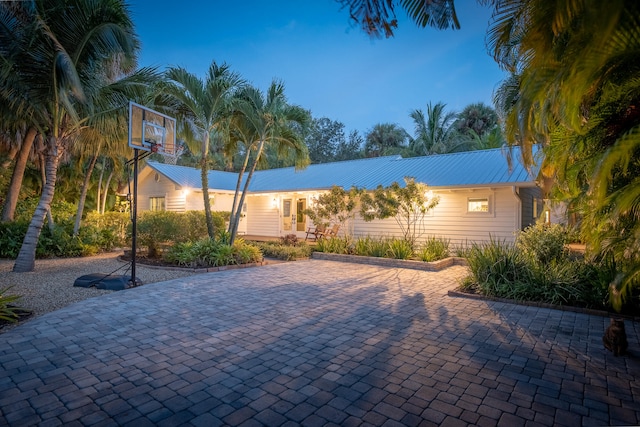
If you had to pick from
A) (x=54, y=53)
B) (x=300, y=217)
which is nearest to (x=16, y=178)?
(x=54, y=53)

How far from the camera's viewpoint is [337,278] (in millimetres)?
8008

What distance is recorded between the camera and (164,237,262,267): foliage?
9.09m

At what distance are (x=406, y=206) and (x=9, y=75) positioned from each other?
10861 millimetres

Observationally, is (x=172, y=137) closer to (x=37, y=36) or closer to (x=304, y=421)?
(x=37, y=36)

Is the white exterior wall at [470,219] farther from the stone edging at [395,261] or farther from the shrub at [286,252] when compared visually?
the shrub at [286,252]

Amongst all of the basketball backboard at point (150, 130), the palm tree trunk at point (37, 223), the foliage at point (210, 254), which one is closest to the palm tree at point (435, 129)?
the foliage at point (210, 254)

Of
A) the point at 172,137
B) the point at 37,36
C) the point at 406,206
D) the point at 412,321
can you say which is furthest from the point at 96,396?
the point at 406,206

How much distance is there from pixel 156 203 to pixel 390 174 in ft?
44.1

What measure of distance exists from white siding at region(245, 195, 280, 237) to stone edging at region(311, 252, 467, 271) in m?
6.74

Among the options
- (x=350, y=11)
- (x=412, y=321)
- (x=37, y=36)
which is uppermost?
(x=37, y=36)

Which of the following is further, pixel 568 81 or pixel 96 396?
pixel 96 396

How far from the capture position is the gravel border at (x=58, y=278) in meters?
5.46

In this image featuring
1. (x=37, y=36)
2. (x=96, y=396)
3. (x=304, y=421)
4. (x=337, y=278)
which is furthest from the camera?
(x=337, y=278)

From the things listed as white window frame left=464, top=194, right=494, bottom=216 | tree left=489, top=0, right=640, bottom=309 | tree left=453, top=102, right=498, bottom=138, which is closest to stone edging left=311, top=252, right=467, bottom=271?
white window frame left=464, top=194, right=494, bottom=216
